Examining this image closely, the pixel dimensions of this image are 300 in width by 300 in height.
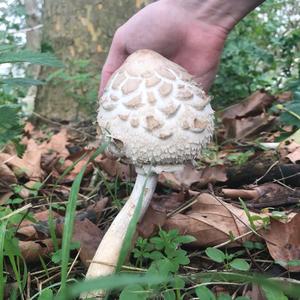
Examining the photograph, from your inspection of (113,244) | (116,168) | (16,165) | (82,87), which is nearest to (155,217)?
(113,244)

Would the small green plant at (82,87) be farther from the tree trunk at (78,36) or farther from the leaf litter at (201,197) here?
the leaf litter at (201,197)

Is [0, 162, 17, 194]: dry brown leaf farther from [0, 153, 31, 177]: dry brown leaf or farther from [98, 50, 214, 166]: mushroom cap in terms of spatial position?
[98, 50, 214, 166]: mushroom cap

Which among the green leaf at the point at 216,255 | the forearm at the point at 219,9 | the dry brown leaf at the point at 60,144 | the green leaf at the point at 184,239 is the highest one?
the forearm at the point at 219,9

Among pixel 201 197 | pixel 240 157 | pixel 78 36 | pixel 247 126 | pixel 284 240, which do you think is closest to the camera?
pixel 284 240

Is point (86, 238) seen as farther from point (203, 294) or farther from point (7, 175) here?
point (7, 175)

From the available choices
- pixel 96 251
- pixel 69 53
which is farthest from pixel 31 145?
pixel 96 251

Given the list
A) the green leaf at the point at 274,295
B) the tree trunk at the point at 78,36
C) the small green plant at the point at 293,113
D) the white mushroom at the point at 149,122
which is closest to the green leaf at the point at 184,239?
the white mushroom at the point at 149,122

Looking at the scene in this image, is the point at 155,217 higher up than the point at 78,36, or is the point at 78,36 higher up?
the point at 78,36
